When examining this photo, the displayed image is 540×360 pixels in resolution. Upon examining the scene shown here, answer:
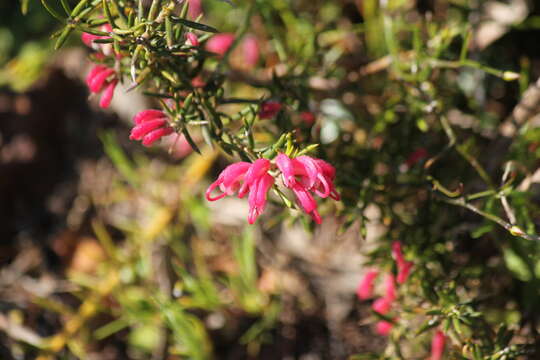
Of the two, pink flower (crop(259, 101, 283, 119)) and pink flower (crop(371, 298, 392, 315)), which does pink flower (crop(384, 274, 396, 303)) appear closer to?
pink flower (crop(371, 298, 392, 315))

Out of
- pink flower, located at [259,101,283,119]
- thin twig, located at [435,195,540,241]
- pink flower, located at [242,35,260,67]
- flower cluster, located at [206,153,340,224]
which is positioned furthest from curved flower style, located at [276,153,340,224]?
pink flower, located at [242,35,260,67]

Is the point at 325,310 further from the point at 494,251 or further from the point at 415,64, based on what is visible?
the point at 415,64

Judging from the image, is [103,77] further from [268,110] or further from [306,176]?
[306,176]

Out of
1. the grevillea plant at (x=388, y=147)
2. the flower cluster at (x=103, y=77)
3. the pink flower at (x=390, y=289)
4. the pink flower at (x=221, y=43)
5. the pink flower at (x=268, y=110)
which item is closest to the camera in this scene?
the grevillea plant at (x=388, y=147)

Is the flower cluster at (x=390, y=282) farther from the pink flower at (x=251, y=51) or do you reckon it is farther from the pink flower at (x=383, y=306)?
the pink flower at (x=251, y=51)

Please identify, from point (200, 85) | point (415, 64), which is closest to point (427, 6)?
point (415, 64)

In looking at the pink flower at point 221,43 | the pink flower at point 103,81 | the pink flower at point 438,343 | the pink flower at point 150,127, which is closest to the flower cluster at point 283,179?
the pink flower at point 150,127

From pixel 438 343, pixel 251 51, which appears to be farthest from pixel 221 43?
pixel 438 343
